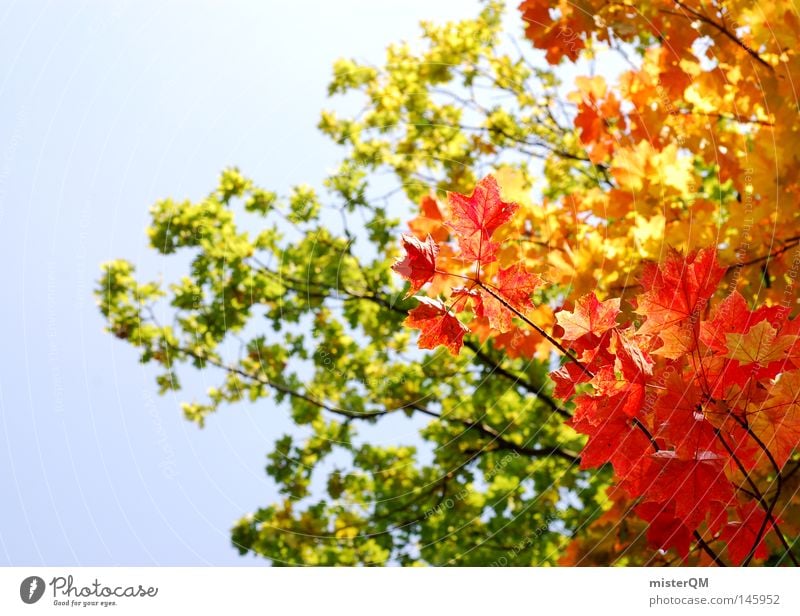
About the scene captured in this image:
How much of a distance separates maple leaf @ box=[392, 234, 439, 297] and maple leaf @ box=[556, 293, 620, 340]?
39 centimetres

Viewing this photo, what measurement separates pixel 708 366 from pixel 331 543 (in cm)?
361

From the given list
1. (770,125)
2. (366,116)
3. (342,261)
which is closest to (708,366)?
(770,125)

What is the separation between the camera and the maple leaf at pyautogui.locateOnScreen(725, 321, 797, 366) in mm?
1546

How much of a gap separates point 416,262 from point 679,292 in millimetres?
640

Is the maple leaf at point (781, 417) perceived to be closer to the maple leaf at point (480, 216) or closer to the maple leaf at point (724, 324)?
the maple leaf at point (724, 324)

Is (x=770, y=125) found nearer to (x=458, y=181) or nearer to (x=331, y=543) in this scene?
(x=458, y=181)

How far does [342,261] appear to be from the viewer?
15.9 ft

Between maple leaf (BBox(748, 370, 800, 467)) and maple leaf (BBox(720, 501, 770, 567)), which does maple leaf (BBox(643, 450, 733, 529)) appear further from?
maple leaf (BBox(720, 501, 770, 567))
